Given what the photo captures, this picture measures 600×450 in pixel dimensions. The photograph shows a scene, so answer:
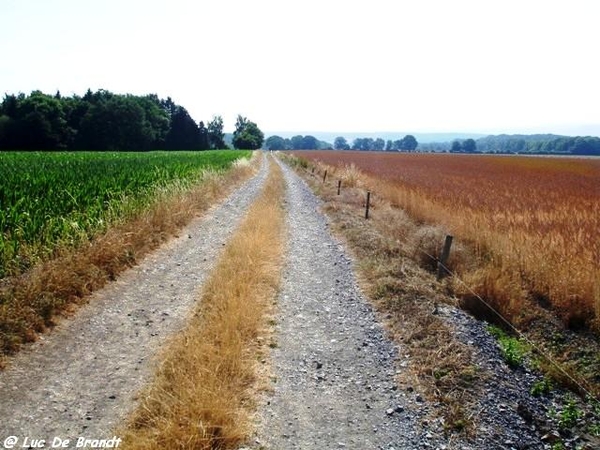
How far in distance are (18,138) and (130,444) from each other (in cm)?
7179

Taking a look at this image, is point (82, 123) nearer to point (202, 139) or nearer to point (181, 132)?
point (181, 132)

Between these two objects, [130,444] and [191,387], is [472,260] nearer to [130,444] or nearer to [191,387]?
[191,387]

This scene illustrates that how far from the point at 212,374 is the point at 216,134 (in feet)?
407

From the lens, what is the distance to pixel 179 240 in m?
11.1

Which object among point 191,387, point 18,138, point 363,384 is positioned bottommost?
point 363,384

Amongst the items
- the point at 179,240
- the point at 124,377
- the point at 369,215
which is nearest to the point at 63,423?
the point at 124,377

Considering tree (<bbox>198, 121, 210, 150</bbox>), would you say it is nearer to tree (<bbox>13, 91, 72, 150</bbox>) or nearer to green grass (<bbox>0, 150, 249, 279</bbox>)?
tree (<bbox>13, 91, 72, 150</bbox>)

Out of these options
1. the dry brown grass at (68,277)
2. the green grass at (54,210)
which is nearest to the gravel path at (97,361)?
the dry brown grass at (68,277)

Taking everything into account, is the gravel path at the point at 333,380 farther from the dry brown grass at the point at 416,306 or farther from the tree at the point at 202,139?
the tree at the point at 202,139

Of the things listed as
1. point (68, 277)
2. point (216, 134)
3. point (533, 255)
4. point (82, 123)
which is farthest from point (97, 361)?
point (216, 134)

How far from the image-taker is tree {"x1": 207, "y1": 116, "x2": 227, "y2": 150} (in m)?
120

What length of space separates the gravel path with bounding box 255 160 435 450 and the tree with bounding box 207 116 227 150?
115 metres

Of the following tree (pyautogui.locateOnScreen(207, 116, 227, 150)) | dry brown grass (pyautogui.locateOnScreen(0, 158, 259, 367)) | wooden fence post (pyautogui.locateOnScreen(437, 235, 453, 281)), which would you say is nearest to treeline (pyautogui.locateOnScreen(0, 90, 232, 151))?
tree (pyautogui.locateOnScreen(207, 116, 227, 150))

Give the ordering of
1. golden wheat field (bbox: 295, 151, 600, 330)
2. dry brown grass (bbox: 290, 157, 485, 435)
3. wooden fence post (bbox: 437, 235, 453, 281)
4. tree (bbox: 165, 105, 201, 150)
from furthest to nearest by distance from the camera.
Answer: tree (bbox: 165, 105, 201, 150), wooden fence post (bbox: 437, 235, 453, 281), golden wheat field (bbox: 295, 151, 600, 330), dry brown grass (bbox: 290, 157, 485, 435)
